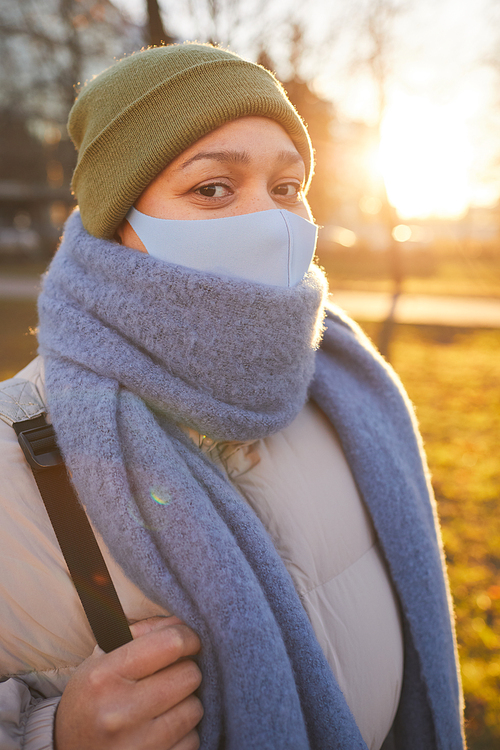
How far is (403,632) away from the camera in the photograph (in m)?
1.54

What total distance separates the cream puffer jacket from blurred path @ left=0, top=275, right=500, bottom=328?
831 cm

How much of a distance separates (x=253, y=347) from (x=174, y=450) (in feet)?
1.10

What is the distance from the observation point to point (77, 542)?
3.46 ft

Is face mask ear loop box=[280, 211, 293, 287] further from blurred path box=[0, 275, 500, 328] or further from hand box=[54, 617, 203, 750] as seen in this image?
blurred path box=[0, 275, 500, 328]

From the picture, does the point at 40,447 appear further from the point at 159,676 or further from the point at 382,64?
the point at 382,64

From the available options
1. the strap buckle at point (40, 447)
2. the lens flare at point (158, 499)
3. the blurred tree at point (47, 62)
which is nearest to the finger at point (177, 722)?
the lens flare at point (158, 499)

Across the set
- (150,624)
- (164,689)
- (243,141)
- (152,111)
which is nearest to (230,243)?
(243,141)

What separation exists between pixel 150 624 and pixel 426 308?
35.1 feet

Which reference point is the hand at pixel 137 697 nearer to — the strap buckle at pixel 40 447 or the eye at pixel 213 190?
the strap buckle at pixel 40 447

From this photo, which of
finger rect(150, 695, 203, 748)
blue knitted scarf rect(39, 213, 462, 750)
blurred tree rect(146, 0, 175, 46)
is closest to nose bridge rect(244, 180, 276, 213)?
blue knitted scarf rect(39, 213, 462, 750)

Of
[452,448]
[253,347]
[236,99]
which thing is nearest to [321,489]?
[253,347]

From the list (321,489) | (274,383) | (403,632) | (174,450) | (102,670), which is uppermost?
(274,383)

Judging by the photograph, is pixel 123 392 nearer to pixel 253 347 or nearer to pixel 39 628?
pixel 253 347

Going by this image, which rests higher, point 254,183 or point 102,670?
point 254,183
